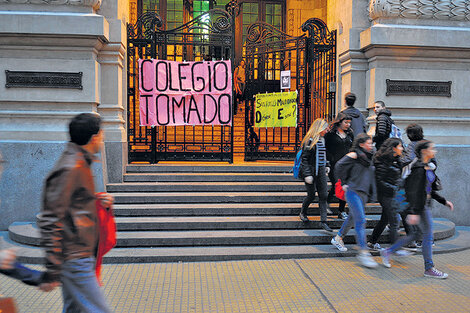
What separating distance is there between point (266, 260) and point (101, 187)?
351cm

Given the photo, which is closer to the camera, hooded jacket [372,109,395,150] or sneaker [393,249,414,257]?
sneaker [393,249,414,257]

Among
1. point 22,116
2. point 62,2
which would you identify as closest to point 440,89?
point 62,2

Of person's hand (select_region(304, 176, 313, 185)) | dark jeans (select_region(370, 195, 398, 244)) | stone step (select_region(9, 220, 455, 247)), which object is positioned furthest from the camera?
person's hand (select_region(304, 176, 313, 185))

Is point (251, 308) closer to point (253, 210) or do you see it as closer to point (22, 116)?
point (253, 210)

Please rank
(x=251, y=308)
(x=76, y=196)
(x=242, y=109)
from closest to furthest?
(x=76, y=196) → (x=251, y=308) → (x=242, y=109)

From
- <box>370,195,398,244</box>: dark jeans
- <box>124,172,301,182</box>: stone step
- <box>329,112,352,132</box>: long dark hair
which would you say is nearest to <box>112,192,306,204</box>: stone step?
<box>124,172,301,182</box>: stone step

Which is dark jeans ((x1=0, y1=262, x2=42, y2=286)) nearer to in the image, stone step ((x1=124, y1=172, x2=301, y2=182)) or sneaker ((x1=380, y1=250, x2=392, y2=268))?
sneaker ((x1=380, y1=250, x2=392, y2=268))

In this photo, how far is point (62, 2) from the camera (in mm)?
8359

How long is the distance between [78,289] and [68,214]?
0.51 meters

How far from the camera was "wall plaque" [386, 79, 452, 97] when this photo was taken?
29.6ft

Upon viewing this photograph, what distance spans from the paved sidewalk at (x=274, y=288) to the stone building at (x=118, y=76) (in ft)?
9.23

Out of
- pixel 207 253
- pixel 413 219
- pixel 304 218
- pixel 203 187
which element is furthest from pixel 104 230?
pixel 203 187

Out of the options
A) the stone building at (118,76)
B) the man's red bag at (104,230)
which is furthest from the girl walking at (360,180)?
the man's red bag at (104,230)

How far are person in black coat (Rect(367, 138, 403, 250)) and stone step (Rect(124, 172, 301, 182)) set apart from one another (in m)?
2.85
